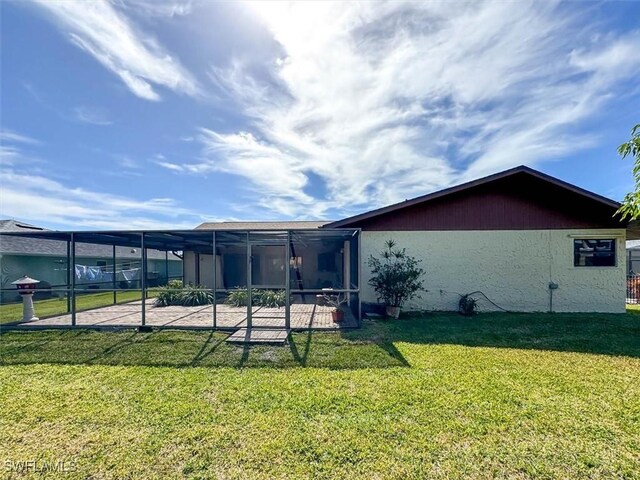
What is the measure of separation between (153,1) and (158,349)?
692 centimetres

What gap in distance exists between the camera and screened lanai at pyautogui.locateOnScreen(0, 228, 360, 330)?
7.71 m

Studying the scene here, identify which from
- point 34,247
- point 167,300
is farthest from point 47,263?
point 167,300

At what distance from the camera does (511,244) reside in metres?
9.68

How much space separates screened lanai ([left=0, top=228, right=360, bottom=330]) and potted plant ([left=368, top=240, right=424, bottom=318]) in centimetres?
90

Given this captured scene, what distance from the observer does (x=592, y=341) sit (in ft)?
20.8

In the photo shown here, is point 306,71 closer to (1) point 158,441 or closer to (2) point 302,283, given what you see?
(1) point 158,441

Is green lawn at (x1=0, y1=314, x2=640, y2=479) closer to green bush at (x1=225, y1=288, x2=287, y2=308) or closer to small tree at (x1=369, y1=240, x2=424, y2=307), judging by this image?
small tree at (x1=369, y1=240, x2=424, y2=307)

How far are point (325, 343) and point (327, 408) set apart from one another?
108 inches

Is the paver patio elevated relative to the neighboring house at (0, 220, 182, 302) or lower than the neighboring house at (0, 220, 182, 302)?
lower

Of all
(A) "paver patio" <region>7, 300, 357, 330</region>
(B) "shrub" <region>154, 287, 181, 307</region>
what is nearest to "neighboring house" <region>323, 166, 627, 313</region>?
(A) "paver patio" <region>7, 300, 357, 330</region>

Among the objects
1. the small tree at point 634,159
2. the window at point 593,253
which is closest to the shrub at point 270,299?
the small tree at point 634,159

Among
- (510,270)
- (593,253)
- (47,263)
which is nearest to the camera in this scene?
(593,253)

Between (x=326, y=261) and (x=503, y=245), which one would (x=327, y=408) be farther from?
(x=326, y=261)

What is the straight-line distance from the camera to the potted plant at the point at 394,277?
29.6ft
